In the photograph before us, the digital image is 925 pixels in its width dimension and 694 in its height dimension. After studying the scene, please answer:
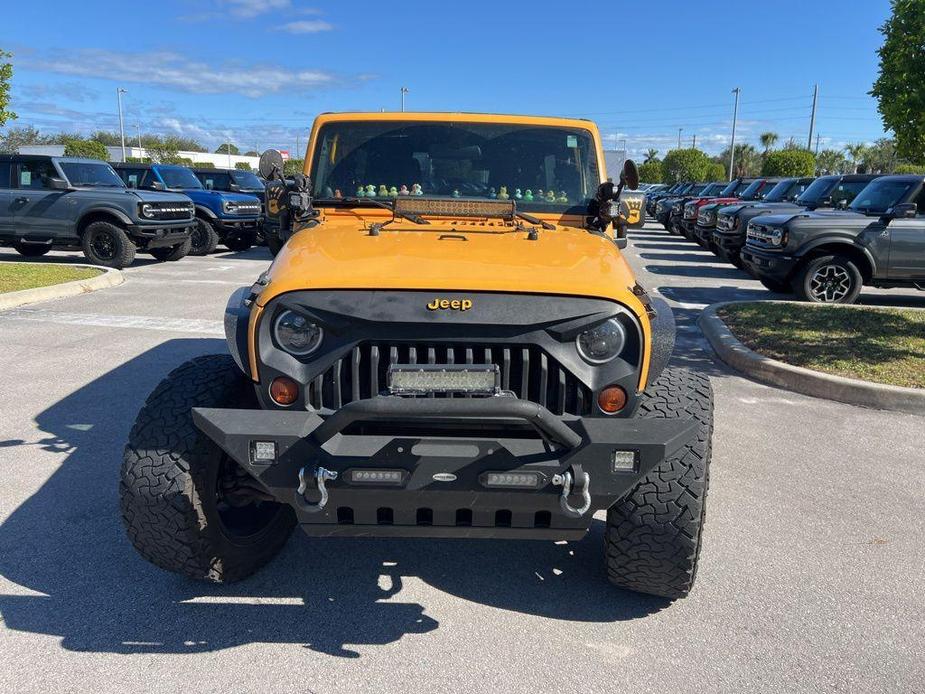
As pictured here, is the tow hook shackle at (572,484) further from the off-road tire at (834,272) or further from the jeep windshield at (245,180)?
the jeep windshield at (245,180)

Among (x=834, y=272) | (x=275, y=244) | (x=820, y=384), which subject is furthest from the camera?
(x=834, y=272)

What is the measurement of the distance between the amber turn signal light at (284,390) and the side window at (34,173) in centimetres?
1252

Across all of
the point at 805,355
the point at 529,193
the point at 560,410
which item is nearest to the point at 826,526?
the point at 560,410

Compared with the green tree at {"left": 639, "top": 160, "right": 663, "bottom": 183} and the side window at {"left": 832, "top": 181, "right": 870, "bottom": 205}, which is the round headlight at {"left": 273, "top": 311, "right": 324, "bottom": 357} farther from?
the green tree at {"left": 639, "top": 160, "right": 663, "bottom": 183}

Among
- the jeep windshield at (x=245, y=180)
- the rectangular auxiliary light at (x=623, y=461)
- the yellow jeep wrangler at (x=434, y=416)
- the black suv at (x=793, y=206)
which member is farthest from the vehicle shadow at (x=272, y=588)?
the jeep windshield at (x=245, y=180)

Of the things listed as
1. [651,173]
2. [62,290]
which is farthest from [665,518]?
[651,173]

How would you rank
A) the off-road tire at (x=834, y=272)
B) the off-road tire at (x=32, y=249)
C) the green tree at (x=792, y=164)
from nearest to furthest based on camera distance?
1. the off-road tire at (x=834, y=272)
2. the off-road tire at (x=32, y=249)
3. the green tree at (x=792, y=164)

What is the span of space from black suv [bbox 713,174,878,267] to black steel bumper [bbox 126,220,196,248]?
1015 cm

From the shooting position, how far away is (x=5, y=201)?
1315 centimetres

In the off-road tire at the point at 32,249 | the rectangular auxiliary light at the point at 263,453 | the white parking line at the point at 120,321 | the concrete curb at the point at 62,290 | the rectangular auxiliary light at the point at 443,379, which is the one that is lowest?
the white parking line at the point at 120,321

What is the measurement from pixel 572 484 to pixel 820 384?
4514 mm

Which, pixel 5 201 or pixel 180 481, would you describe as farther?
pixel 5 201

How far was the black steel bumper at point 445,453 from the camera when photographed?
7.84 ft

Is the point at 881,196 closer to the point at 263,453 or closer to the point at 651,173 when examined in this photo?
the point at 263,453
